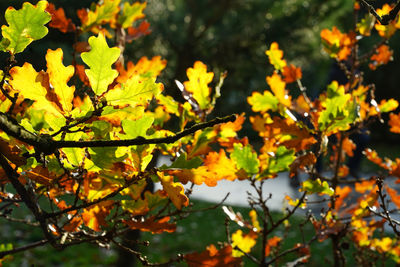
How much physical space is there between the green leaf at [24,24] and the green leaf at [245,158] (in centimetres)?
48

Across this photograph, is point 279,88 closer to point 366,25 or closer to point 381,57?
point 366,25

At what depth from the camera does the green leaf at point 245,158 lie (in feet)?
3.00

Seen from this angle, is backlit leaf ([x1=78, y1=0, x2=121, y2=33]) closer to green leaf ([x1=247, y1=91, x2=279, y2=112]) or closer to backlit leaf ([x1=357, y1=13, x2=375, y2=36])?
green leaf ([x1=247, y1=91, x2=279, y2=112])

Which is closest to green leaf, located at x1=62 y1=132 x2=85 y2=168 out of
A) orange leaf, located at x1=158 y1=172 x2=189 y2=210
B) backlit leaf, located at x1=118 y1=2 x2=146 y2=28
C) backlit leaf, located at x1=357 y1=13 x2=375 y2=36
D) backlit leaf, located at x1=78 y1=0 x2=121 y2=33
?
orange leaf, located at x1=158 y1=172 x2=189 y2=210

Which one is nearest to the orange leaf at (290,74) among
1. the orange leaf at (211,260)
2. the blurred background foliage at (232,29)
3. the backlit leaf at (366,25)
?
the backlit leaf at (366,25)

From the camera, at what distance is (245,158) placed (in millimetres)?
923

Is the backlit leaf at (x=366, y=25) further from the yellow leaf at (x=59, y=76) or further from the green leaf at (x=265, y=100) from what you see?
the yellow leaf at (x=59, y=76)

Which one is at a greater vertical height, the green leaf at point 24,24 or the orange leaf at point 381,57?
the orange leaf at point 381,57

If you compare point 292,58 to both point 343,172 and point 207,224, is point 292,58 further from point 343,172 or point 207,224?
point 343,172

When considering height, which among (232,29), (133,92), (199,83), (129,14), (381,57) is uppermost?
(232,29)

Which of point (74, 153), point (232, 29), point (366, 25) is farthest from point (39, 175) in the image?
point (232, 29)

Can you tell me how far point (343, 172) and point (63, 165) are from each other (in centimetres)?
134

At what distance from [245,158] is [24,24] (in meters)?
0.53

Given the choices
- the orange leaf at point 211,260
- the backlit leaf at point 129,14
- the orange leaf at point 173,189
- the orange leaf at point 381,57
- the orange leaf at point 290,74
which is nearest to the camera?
the orange leaf at point 173,189
